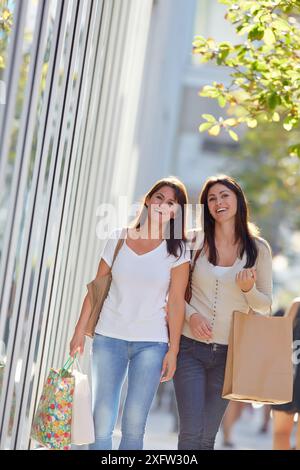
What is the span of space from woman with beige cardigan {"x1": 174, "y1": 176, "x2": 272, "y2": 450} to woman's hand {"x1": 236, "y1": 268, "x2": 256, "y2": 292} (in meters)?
0.12

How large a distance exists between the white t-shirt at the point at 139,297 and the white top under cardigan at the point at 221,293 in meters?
0.17

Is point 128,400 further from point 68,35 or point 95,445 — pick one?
point 68,35

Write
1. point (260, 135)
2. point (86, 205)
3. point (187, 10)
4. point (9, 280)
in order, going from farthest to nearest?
point (260, 135)
point (187, 10)
point (86, 205)
point (9, 280)

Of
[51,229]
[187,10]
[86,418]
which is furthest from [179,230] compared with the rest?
[187,10]

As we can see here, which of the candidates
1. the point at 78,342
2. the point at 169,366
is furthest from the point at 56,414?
the point at 169,366

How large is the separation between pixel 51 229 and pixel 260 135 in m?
16.2

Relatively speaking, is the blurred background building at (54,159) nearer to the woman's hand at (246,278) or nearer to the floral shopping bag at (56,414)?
the floral shopping bag at (56,414)

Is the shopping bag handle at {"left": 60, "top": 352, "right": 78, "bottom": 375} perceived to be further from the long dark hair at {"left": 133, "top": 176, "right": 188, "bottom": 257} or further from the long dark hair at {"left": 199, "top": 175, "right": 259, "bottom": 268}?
the long dark hair at {"left": 199, "top": 175, "right": 259, "bottom": 268}

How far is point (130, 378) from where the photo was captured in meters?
5.34

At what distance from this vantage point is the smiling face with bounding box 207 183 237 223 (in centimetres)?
543

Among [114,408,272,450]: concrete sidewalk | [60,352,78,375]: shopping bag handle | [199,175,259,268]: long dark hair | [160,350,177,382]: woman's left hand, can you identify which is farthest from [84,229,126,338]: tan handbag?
[114,408,272,450]: concrete sidewalk

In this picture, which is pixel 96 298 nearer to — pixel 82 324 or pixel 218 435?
pixel 82 324

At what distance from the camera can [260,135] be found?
2117 cm

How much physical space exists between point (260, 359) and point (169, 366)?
0.50 meters
